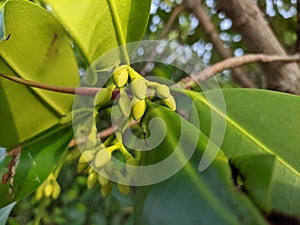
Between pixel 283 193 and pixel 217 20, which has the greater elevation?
pixel 283 193

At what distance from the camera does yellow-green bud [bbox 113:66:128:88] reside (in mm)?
617

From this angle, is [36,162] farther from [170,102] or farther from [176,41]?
[176,41]

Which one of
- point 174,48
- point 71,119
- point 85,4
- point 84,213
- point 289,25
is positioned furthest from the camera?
point 84,213

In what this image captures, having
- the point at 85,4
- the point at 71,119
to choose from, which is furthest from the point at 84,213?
the point at 85,4

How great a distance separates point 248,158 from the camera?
45cm

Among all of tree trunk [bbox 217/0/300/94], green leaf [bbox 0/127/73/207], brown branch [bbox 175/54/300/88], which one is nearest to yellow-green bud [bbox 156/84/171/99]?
brown branch [bbox 175/54/300/88]

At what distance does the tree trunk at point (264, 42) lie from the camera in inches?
51.7

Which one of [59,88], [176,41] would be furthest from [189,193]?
[176,41]

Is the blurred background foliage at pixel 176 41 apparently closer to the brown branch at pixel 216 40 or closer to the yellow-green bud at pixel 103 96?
the brown branch at pixel 216 40

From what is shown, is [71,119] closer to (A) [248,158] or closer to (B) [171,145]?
(B) [171,145]

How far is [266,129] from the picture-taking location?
2.07ft

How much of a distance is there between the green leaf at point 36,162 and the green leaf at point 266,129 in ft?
0.87

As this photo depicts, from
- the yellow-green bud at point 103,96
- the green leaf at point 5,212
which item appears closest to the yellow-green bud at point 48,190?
the green leaf at point 5,212

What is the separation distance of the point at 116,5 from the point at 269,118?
0.81 feet
